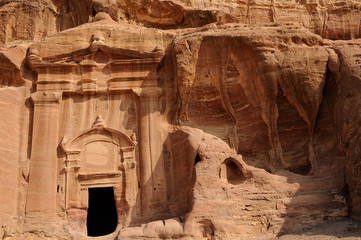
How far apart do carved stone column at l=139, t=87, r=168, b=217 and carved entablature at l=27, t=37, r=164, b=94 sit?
0.69 metres

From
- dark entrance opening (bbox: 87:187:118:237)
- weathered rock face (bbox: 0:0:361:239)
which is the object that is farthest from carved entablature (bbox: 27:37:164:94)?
dark entrance opening (bbox: 87:187:118:237)

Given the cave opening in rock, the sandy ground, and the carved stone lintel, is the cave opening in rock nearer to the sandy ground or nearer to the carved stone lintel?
the sandy ground

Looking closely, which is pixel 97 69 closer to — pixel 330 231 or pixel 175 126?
pixel 175 126

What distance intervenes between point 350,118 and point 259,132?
3.31 metres

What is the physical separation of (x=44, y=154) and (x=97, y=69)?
141 inches

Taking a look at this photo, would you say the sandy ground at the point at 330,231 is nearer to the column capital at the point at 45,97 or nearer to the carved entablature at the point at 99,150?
the carved entablature at the point at 99,150

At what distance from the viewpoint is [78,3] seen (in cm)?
2031

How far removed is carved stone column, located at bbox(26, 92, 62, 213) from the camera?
14.4m

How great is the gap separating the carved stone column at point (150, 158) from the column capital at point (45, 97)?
3.01 metres

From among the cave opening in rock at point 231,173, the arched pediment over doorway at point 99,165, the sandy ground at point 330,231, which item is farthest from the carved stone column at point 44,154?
the sandy ground at point 330,231

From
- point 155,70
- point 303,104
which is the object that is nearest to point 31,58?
point 155,70

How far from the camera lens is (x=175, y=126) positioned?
51.3 feet

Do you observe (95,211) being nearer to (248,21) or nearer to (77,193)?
(77,193)

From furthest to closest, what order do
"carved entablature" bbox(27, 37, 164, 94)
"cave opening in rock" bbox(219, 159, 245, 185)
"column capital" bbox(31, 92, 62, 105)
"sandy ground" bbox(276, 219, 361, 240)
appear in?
"carved entablature" bbox(27, 37, 164, 94)
"column capital" bbox(31, 92, 62, 105)
"cave opening in rock" bbox(219, 159, 245, 185)
"sandy ground" bbox(276, 219, 361, 240)
